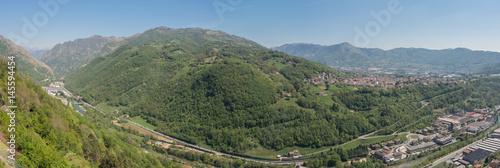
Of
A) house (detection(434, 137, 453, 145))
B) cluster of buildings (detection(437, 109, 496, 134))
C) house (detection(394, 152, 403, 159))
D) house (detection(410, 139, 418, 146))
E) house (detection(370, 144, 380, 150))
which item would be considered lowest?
house (detection(394, 152, 403, 159))

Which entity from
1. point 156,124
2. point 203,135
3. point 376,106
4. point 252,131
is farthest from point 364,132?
point 156,124

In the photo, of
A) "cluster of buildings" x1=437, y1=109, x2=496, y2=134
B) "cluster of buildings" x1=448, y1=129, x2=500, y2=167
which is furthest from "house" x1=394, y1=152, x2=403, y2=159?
"cluster of buildings" x1=437, y1=109, x2=496, y2=134

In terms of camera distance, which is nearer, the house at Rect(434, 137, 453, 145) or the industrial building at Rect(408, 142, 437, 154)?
the industrial building at Rect(408, 142, 437, 154)

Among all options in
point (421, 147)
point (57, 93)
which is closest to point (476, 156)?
point (421, 147)

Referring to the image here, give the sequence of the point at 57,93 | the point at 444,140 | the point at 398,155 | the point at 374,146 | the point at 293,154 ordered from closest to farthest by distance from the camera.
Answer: the point at 398,155 < the point at 293,154 < the point at 374,146 < the point at 444,140 < the point at 57,93

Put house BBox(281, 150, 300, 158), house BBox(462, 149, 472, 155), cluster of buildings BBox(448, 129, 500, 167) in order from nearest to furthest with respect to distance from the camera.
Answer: cluster of buildings BBox(448, 129, 500, 167), house BBox(462, 149, 472, 155), house BBox(281, 150, 300, 158)

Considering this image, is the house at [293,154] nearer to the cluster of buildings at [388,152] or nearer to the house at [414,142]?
the cluster of buildings at [388,152]

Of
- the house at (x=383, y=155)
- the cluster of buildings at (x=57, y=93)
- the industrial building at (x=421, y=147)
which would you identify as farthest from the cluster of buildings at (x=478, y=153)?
the cluster of buildings at (x=57, y=93)

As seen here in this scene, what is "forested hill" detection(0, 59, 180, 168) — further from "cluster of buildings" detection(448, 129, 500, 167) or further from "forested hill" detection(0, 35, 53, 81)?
"forested hill" detection(0, 35, 53, 81)

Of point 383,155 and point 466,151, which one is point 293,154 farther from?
point 466,151

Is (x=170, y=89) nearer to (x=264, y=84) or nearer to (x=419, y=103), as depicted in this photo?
(x=264, y=84)
